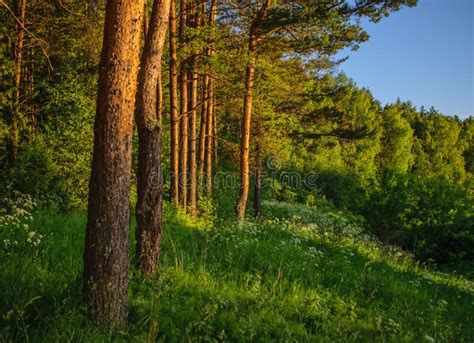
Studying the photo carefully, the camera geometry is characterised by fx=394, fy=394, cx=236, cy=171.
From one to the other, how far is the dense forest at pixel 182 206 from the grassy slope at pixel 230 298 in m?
0.03

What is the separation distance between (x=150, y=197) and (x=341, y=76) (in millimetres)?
65004

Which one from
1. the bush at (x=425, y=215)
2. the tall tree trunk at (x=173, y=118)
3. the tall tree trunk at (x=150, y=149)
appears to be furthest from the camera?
the bush at (x=425, y=215)

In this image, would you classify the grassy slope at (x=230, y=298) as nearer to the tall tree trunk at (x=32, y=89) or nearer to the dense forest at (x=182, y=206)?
Answer: the dense forest at (x=182, y=206)

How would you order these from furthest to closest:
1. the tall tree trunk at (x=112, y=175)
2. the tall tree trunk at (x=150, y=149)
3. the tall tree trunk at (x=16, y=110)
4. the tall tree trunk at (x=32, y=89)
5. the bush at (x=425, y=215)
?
the bush at (x=425, y=215), the tall tree trunk at (x=32, y=89), the tall tree trunk at (x=16, y=110), the tall tree trunk at (x=150, y=149), the tall tree trunk at (x=112, y=175)

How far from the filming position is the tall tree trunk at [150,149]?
206 inches

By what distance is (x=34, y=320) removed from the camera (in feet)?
10.9

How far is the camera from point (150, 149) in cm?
531

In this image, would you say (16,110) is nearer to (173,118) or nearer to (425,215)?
(173,118)

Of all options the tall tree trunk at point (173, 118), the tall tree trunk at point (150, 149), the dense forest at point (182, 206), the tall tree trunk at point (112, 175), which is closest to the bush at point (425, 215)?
the dense forest at point (182, 206)

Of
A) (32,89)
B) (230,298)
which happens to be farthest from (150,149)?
(32,89)

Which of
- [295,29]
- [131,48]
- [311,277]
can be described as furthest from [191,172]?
[131,48]

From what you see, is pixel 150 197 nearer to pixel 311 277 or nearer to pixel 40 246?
pixel 40 246

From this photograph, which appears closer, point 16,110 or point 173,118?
point 16,110

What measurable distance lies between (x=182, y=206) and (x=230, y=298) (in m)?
8.98
